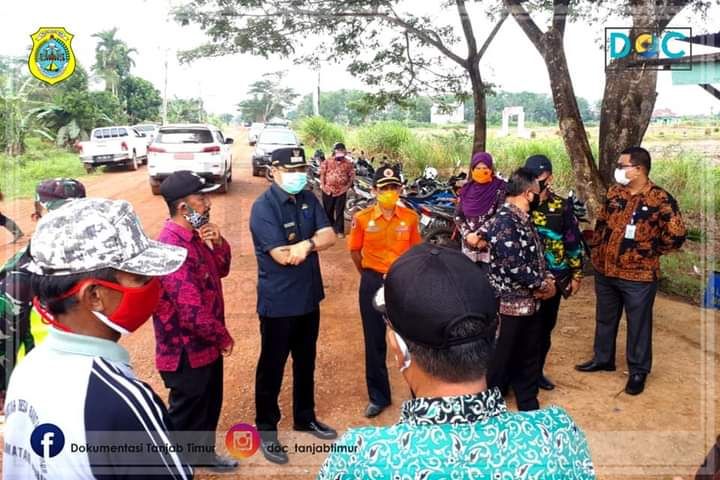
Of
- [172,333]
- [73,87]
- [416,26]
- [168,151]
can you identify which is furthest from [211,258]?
[73,87]

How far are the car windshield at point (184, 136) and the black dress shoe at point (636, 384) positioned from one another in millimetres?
9758

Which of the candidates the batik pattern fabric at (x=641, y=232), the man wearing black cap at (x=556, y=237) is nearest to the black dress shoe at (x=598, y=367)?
the man wearing black cap at (x=556, y=237)

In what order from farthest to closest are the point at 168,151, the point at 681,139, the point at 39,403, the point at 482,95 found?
the point at 681,139 < the point at 168,151 < the point at 482,95 < the point at 39,403

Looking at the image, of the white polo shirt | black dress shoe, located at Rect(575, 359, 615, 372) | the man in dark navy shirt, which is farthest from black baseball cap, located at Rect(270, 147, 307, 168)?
black dress shoe, located at Rect(575, 359, 615, 372)

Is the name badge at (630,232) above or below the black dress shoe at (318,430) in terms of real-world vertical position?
above

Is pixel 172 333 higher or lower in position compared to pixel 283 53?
lower

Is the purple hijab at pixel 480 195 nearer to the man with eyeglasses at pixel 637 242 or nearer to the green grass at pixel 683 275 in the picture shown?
the man with eyeglasses at pixel 637 242

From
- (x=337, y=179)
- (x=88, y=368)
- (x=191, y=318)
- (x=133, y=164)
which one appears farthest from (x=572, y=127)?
(x=133, y=164)

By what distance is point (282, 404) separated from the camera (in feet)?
11.8

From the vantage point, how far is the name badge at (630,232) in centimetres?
370

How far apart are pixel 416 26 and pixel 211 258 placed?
299 inches

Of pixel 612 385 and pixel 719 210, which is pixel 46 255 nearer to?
pixel 612 385

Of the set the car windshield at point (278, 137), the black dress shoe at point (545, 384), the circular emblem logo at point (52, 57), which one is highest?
the car windshield at point (278, 137)

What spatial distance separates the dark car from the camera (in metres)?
13.7
